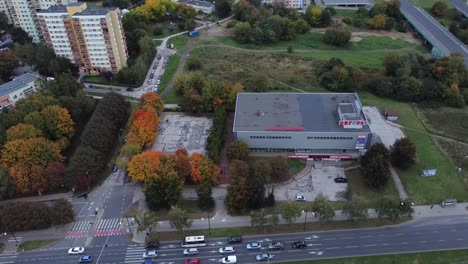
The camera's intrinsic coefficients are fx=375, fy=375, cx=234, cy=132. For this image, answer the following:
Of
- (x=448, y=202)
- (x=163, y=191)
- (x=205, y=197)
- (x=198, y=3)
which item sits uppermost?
(x=198, y=3)

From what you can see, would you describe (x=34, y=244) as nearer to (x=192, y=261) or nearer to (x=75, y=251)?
(x=75, y=251)

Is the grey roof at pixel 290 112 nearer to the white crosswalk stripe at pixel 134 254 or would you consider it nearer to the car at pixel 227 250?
the car at pixel 227 250

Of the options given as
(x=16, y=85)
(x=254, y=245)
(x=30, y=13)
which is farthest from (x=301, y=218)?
(x=30, y=13)

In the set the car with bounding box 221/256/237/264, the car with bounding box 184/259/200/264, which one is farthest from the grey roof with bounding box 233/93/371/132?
the car with bounding box 184/259/200/264

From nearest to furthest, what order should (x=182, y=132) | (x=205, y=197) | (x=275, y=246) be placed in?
(x=275, y=246), (x=205, y=197), (x=182, y=132)

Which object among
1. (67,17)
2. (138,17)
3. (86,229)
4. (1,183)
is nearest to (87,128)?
(1,183)

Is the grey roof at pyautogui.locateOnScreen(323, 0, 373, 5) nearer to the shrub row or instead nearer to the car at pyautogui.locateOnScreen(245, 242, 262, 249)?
the shrub row

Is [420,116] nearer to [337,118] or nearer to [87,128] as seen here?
[337,118]

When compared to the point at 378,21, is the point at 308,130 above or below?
below
